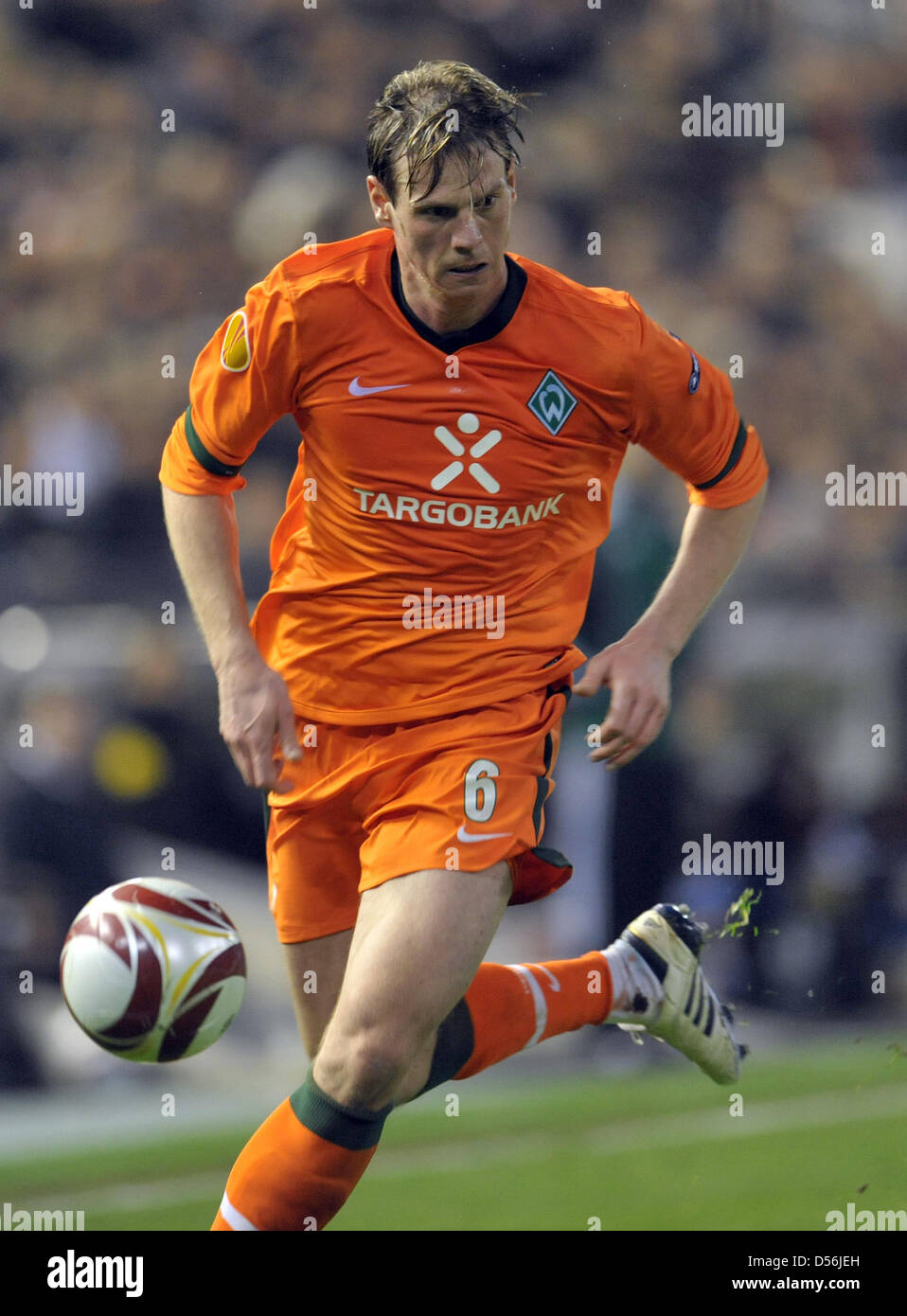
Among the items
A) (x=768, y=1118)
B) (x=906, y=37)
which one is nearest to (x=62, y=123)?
(x=906, y=37)

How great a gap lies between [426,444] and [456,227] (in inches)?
18.7

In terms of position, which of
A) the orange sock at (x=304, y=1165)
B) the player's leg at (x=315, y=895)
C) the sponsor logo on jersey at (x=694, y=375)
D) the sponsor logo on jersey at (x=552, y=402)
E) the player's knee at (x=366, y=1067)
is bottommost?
the orange sock at (x=304, y=1165)

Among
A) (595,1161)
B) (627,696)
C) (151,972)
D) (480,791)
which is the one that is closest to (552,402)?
(627,696)

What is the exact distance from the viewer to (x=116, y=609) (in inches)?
292

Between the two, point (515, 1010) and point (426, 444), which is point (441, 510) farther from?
point (515, 1010)

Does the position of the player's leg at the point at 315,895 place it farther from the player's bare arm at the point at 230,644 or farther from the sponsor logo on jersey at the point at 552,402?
the sponsor logo on jersey at the point at 552,402

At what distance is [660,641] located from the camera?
3635mm

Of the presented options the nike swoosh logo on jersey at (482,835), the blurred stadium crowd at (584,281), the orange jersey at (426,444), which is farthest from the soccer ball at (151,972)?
the blurred stadium crowd at (584,281)

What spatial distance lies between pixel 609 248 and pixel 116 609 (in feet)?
10.7

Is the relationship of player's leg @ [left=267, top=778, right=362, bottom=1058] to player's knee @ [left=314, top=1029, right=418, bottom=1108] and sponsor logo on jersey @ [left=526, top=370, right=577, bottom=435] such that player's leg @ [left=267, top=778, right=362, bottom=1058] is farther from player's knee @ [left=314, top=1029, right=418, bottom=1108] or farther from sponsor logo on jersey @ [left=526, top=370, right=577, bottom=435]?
sponsor logo on jersey @ [left=526, top=370, right=577, bottom=435]

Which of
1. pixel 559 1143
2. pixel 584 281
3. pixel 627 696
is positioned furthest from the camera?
pixel 584 281

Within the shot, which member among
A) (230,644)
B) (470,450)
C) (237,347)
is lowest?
(230,644)

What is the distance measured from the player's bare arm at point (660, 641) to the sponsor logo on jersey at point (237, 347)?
3.19 feet

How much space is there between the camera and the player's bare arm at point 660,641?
134 inches
